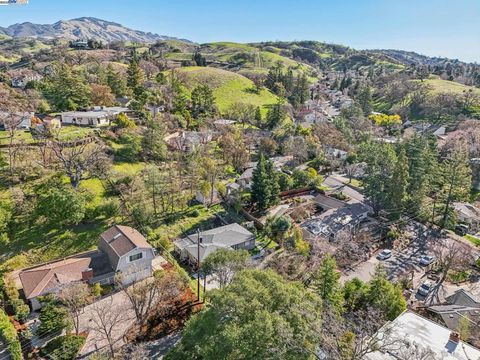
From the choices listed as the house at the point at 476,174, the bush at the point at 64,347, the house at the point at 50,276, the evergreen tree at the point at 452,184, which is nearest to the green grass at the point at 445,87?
the house at the point at 476,174

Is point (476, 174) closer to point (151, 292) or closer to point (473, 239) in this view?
point (473, 239)

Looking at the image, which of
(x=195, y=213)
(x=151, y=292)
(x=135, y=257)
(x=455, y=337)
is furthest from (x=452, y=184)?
(x=135, y=257)

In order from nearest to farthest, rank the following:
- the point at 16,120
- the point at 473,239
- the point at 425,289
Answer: the point at 425,289
the point at 473,239
the point at 16,120

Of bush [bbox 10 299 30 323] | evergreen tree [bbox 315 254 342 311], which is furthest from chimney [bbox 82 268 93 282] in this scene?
evergreen tree [bbox 315 254 342 311]

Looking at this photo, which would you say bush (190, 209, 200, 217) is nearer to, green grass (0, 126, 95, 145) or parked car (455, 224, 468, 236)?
green grass (0, 126, 95, 145)

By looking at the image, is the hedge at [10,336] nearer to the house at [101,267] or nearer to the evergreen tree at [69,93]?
the house at [101,267]
